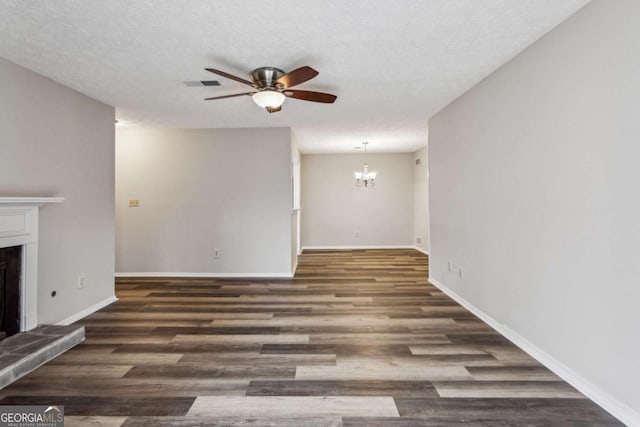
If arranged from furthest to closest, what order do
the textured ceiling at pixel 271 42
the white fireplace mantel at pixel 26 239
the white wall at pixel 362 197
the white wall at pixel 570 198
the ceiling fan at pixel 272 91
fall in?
the white wall at pixel 362 197, the ceiling fan at pixel 272 91, the white fireplace mantel at pixel 26 239, the textured ceiling at pixel 271 42, the white wall at pixel 570 198

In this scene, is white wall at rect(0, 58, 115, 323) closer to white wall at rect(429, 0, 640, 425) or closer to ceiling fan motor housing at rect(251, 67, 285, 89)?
ceiling fan motor housing at rect(251, 67, 285, 89)

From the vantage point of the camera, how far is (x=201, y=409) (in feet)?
5.94

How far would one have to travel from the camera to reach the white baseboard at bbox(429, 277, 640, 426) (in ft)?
5.48

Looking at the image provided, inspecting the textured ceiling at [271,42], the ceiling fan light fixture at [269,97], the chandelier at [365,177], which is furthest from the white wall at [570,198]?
the chandelier at [365,177]

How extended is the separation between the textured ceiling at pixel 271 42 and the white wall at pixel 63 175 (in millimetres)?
239

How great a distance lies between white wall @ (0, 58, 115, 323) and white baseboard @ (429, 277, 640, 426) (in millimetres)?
4335

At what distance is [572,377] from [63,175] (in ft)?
15.4

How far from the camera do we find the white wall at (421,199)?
6926 mm

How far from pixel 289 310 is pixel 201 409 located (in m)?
1.70

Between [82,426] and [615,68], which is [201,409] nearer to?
[82,426]

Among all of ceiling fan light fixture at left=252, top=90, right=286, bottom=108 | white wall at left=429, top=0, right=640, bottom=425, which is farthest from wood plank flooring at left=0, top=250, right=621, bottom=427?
ceiling fan light fixture at left=252, top=90, right=286, bottom=108

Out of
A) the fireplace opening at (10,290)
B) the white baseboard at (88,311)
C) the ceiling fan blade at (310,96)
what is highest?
the ceiling fan blade at (310,96)

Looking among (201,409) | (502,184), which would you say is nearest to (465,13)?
(502,184)

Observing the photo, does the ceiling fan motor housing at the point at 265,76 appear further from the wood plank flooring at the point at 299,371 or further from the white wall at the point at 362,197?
the white wall at the point at 362,197
